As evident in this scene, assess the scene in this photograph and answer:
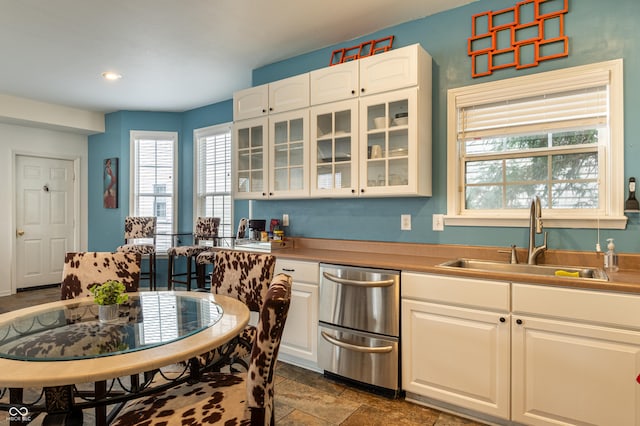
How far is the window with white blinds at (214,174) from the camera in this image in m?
4.98

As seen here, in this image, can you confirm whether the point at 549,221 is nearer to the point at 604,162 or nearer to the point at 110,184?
the point at 604,162

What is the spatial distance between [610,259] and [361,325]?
150cm

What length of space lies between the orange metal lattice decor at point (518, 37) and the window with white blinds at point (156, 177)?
14.5 ft

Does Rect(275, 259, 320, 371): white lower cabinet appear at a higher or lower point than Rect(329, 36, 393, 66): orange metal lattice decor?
lower

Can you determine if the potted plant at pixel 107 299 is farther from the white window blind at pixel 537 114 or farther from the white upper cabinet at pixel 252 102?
the white window blind at pixel 537 114

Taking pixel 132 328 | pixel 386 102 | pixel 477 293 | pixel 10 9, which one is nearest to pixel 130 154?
pixel 10 9

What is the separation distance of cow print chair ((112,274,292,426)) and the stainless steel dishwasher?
3.55ft

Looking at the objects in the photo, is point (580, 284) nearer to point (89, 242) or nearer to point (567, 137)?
point (567, 137)

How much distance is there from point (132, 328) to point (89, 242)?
5.38 metres

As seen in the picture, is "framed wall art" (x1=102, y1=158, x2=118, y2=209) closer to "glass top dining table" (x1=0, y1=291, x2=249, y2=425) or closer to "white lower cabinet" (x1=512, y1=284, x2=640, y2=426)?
"glass top dining table" (x1=0, y1=291, x2=249, y2=425)

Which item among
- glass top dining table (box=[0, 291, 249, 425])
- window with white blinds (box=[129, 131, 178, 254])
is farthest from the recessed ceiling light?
glass top dining table (box=[0, 291, 249, 425])

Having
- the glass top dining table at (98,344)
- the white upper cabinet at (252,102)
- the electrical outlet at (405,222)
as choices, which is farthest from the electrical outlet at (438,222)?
the white upper cabinet at (252,102)

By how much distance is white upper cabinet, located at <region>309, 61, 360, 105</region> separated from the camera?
2.85 metres

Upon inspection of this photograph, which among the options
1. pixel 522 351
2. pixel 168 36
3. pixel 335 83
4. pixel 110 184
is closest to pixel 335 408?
pixel 522 351
